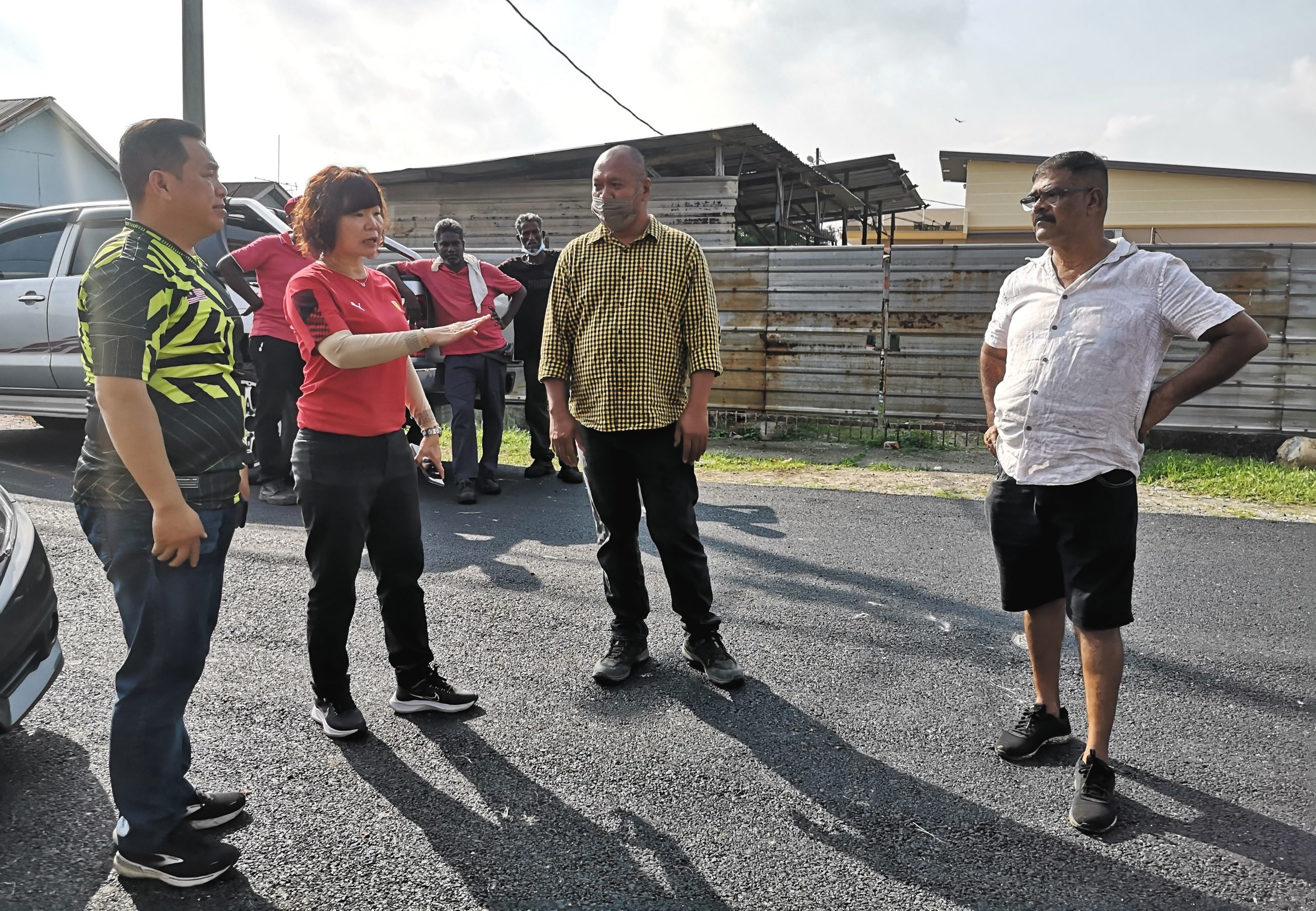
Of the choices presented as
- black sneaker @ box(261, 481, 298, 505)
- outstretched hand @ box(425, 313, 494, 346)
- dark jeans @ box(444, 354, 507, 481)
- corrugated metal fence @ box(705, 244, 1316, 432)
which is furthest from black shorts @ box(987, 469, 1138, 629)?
corrugated metal fence @ box(705, 244, 1316, 432)

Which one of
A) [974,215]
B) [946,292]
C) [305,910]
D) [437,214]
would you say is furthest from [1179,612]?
[974,215]

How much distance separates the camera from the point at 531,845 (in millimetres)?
2566

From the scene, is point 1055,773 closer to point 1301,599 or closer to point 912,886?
point 912,886

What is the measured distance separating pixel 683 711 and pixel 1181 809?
1598 mm

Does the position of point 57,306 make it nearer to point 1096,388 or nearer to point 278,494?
point 278,494

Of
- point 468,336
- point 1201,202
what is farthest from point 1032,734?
point 1201,202

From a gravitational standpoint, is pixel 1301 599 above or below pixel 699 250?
below

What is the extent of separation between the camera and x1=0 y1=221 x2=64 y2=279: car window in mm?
8000

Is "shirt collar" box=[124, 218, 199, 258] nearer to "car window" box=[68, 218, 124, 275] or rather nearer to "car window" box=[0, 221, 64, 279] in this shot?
"car window" box=[68, 218, 124, 275]

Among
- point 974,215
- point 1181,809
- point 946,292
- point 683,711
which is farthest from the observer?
point 974,215

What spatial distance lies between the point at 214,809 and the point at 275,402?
4.55 metres

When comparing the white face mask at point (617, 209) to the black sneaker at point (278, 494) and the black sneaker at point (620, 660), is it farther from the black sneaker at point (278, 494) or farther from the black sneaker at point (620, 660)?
the black sneaker at point (278, 494)

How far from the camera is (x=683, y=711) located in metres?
3.45

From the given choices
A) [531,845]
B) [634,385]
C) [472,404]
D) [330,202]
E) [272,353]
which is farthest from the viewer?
[472,404]
